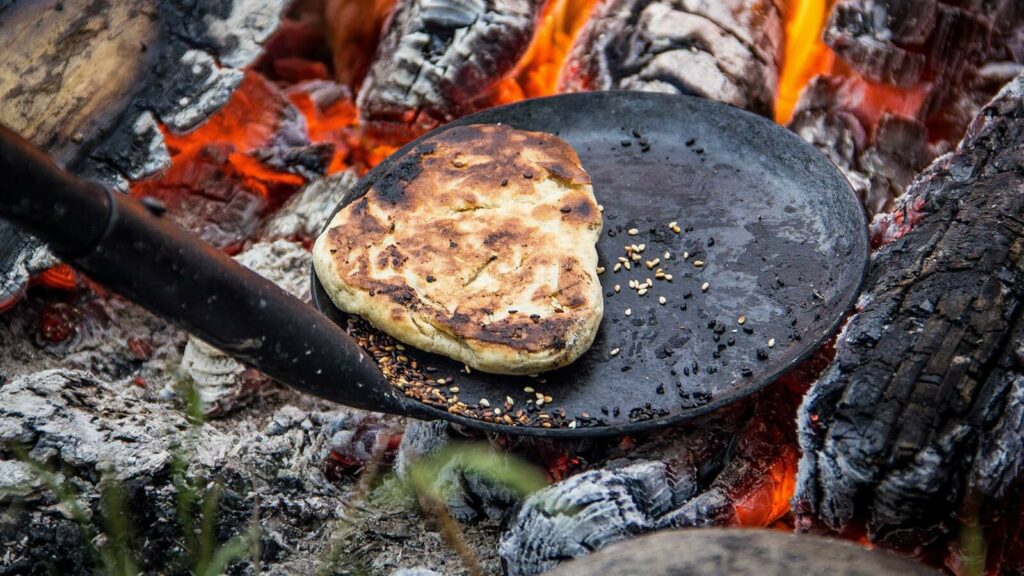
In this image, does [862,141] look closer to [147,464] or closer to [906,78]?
[906,78]

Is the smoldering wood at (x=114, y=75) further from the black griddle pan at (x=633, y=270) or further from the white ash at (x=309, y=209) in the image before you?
the black griddle pan at (x=633, y=270)

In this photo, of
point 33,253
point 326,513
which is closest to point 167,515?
point 326,513

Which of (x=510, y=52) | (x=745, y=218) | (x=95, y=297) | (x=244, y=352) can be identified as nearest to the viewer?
(x=244, y=352)

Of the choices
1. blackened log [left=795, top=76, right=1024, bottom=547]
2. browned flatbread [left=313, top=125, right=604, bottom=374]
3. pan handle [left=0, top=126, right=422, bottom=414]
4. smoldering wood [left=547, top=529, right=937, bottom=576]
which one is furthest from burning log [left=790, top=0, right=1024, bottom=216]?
pan handle [left=0, top=126, right=422, bottom=414]

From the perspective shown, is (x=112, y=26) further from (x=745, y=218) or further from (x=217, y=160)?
(x=745, y=218)

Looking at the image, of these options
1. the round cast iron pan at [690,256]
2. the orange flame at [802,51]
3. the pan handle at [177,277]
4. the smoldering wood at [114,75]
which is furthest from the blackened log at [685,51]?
the pan handle at [177,277]

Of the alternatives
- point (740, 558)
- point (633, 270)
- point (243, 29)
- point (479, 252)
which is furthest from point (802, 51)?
point (740, 558)
